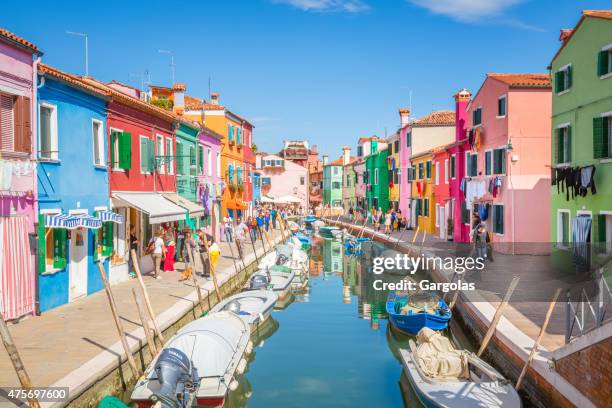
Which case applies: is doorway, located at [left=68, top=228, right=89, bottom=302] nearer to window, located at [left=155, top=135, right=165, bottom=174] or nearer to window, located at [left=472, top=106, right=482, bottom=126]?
window, located at [left=155, top=135, right=165, bottom=174]

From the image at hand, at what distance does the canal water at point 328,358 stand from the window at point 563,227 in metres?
7.13

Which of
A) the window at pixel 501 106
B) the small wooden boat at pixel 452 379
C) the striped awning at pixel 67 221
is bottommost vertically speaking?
the small wooden boat at pixel 452 379

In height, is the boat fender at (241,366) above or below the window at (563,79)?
below

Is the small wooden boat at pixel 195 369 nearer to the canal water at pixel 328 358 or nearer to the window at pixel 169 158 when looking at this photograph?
the canal water at pixel 328 358

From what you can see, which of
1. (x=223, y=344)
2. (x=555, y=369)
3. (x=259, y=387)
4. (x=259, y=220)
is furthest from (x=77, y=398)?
(x=259, y=220)

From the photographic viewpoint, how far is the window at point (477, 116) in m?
30.4

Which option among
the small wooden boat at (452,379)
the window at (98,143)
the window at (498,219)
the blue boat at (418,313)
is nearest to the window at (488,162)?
the window at (498,219)

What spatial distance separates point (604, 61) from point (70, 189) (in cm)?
1648

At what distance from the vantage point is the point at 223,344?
12047mm

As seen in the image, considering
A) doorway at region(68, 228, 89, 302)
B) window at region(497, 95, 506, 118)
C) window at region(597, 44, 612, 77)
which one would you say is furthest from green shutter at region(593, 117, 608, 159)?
doorway at region(68, 228, 89, 302)

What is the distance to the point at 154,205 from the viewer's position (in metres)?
21.6

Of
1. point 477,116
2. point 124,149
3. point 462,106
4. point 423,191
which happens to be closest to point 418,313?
point 124,149

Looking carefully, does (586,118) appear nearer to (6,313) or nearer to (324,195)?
(6,313)

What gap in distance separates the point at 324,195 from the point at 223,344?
7744cm
